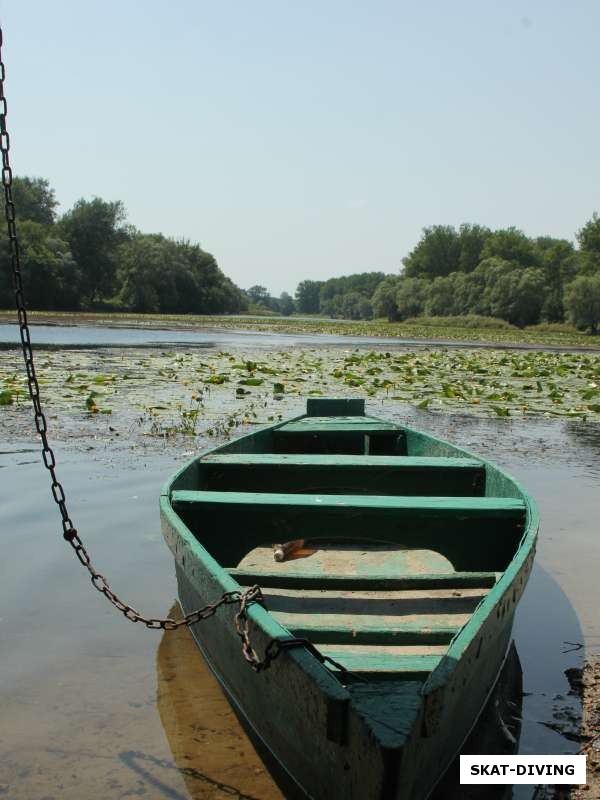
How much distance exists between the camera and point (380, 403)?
12.9 meters

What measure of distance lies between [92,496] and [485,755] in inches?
172

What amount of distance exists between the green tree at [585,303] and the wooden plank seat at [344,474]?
60164mm

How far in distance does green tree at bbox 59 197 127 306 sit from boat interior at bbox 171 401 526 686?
240 ft

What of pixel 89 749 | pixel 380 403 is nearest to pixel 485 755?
pixel 89 749

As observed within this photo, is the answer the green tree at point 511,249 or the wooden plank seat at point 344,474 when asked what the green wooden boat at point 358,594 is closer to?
the wooden plank seat at point 344,474

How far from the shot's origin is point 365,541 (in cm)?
502

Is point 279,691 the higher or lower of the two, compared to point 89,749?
higher

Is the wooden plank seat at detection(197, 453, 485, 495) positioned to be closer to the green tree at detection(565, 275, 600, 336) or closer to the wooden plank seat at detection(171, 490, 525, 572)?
the wooden plank seat at detection(171, 490, 525, 572)

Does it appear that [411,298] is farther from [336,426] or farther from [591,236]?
[336,426]

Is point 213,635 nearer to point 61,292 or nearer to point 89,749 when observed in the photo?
point 89,749

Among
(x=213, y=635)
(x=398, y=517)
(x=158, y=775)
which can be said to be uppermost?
(x=398, y=517)

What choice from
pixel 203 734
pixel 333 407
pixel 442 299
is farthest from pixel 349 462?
pixel 442 299

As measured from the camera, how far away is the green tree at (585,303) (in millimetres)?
61406

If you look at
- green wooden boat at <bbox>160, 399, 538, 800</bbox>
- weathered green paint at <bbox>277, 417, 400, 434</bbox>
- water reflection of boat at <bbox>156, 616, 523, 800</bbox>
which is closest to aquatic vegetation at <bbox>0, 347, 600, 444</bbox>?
weathered green paint at <bbox>277, 417, 400, 434</bbox>
